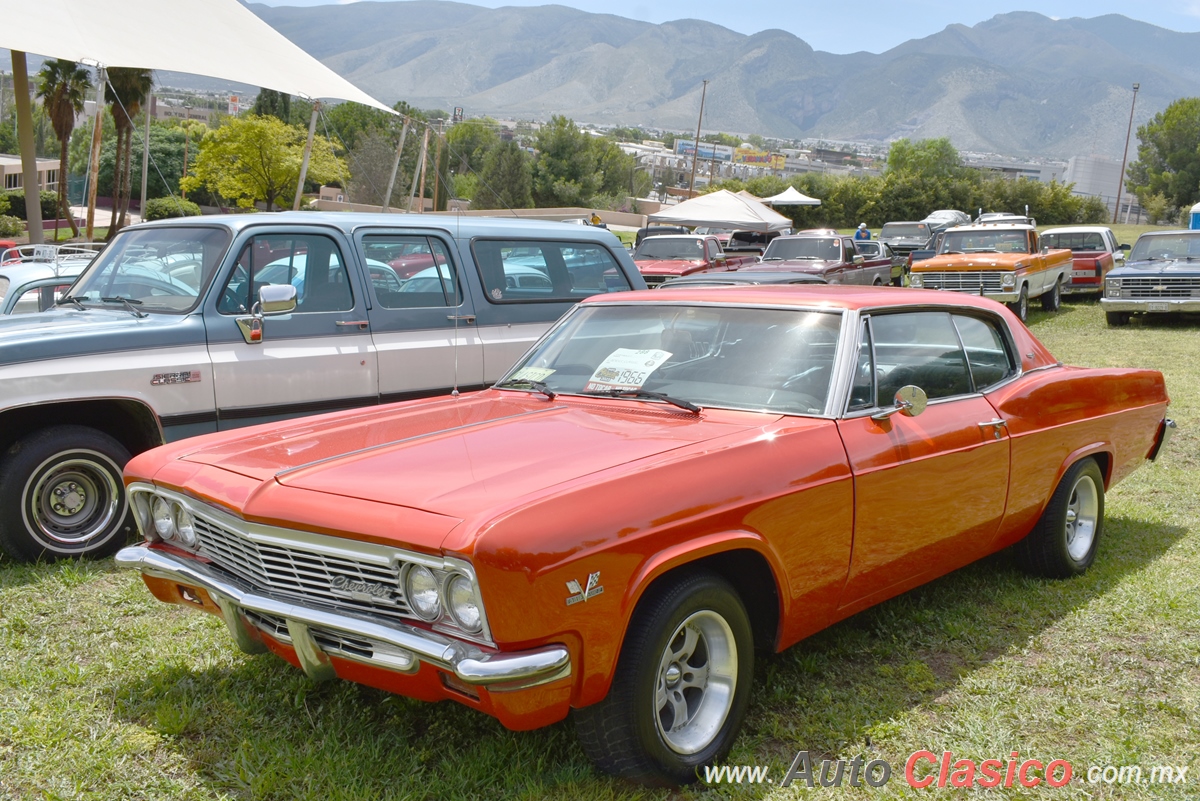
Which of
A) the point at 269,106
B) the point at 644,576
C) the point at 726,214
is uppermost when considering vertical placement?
the point at 269,106

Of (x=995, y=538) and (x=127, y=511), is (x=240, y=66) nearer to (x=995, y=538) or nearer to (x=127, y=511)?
(x=127, y=511)

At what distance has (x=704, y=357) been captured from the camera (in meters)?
4.07

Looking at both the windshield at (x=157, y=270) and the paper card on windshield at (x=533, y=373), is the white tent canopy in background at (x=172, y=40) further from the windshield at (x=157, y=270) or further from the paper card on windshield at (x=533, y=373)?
the paper card on windshield at (x=533, y=373)

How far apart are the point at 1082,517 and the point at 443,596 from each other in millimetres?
3887

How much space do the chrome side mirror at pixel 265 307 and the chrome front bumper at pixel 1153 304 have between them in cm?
1472

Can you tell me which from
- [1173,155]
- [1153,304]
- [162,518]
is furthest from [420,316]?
[1173,155]

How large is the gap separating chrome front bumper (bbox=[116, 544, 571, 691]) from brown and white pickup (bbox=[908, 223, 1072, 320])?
15.0 m

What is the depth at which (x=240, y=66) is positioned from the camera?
1764 cm

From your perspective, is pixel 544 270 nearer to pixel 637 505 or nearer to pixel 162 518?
pixel 162 518

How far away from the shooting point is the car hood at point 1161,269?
1600 cm

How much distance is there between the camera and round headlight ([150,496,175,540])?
3.57m

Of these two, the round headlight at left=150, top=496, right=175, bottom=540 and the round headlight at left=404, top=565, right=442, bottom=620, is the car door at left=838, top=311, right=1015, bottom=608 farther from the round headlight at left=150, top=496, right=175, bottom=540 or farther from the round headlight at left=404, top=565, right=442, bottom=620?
the round headlight at left=150, top=496, right=175, bottom=540

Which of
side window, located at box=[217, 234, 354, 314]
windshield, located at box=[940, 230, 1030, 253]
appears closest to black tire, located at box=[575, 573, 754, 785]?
side window, located at box=[217, 234, 354, 314]

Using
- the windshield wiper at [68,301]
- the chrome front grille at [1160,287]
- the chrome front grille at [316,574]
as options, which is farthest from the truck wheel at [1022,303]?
the chrome front grille at [316,574]
